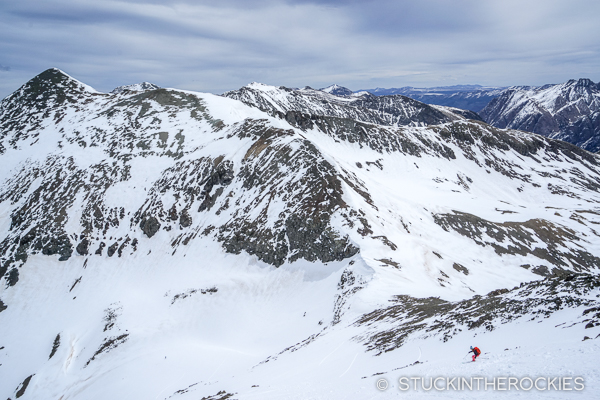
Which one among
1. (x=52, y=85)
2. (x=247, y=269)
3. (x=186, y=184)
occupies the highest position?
(x=52, y=85)

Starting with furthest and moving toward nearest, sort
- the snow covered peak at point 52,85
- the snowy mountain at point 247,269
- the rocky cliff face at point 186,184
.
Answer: the snow covered peak at point 52,85, the rocky cliff face at point 186,184, the snowy mountain at point 247,269

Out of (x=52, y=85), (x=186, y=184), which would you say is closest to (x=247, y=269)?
(x=186, y=184)

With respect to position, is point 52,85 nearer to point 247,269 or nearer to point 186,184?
point 186,184

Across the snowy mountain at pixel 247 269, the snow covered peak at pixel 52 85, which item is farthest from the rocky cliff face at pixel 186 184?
the snow covered peak at pixel 52 85

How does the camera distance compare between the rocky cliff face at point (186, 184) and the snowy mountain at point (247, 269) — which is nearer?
the snowy mountain at point (247, 269)

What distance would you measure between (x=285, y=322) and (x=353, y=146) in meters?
101

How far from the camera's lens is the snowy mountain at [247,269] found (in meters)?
18.6

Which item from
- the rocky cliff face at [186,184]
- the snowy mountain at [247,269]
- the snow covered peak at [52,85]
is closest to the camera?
the snowy mountain at [247,269]

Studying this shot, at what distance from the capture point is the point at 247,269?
167 ft

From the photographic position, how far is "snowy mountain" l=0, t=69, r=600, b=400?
61.0 feet

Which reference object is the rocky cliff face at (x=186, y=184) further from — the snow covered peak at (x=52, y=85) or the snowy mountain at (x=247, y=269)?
the snow covered peak at (x=52, y=85)

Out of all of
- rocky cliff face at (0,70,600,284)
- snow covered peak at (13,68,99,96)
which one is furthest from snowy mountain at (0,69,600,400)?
snow covered peak at (13,68,99,96)

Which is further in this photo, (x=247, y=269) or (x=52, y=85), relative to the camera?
(x=52, y=85)

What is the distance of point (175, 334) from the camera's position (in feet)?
146
